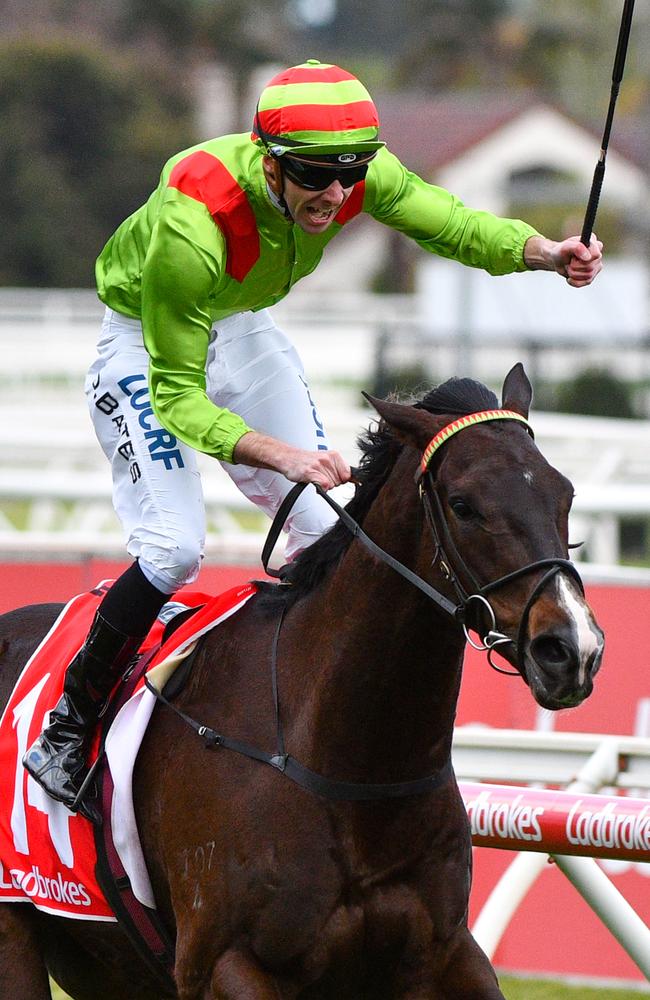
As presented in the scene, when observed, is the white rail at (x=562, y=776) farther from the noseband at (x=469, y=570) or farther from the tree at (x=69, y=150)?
the tree at (x=69, y=150)

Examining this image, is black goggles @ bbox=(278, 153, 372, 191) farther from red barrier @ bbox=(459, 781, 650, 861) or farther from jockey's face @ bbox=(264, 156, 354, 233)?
red barrier @ bbox=(459, 781, 650, 861)

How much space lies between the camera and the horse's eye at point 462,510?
10.4 feet

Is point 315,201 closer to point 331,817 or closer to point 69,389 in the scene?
point 331,817

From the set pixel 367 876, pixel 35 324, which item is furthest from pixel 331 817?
pixel 35 324

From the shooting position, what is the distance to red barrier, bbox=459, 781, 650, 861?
4.00 metres

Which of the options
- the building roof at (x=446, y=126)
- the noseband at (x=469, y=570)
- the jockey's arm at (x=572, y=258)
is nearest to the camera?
the noseband at (x=469, y=570)

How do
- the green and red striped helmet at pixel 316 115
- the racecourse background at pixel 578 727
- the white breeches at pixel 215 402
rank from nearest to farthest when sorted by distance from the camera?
the green and red striped helmet at pixel 316 115 < the white breeches at pixel 215 402 < the racecourse background at pixel 578 727

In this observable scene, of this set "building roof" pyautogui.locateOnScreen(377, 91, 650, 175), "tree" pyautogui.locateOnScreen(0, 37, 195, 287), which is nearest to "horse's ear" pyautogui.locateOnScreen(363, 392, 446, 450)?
"tree" pyautogui.locateOnScreen(0, 37, 195, 287)

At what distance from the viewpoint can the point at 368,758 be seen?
3459mm

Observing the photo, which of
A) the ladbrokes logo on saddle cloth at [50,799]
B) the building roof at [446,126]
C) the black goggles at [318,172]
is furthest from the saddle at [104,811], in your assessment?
the building roof at [446,126]

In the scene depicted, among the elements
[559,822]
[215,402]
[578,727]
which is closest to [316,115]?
[215,402]

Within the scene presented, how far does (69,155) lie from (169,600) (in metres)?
42.0

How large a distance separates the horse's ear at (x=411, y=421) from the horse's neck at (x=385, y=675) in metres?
0.13

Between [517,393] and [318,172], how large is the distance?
0.61 metres
